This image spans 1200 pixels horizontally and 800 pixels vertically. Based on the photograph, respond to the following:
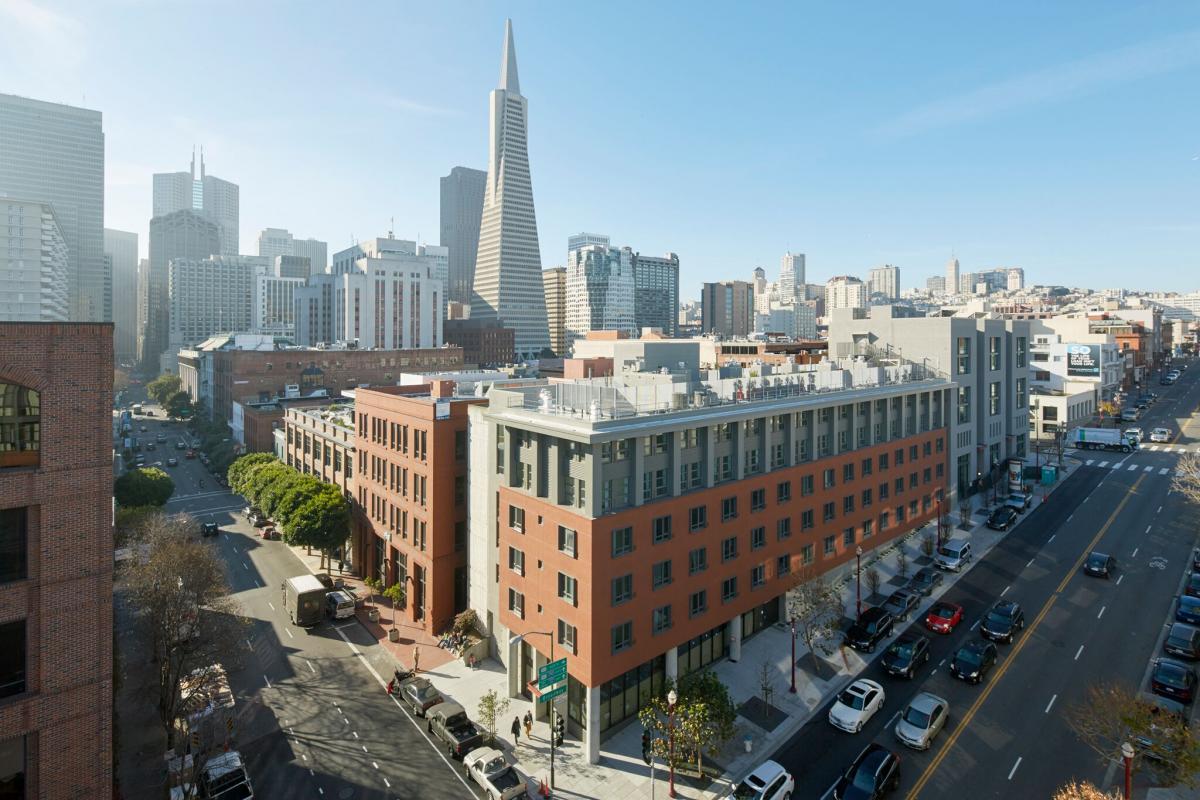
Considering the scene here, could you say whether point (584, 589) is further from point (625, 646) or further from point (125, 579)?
point (125, 579)

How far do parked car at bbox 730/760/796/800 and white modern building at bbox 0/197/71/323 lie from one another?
7957 inches

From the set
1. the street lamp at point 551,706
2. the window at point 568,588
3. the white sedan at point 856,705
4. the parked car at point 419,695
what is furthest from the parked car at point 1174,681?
the parked car at point 419,695

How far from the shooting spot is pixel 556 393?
119 feet

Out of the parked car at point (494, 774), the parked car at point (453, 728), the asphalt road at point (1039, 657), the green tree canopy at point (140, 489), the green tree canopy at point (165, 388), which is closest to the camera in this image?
the parked car at point (494, 774)

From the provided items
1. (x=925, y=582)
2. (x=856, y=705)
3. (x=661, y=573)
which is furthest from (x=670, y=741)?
(x=925, y=582)

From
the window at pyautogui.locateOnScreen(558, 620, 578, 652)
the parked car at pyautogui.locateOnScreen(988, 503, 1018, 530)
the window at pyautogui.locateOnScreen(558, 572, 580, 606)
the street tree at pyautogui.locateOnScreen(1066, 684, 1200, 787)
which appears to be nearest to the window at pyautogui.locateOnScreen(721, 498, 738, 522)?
the window at pyautogui.locateOnScreen(558, 572, 580, 606)

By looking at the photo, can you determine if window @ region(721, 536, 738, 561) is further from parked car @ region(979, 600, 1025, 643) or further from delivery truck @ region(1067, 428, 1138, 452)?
delivery truck @ region(1067, 428, 1138, 452)

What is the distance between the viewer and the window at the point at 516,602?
36.7 meters

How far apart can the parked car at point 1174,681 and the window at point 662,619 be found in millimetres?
26476

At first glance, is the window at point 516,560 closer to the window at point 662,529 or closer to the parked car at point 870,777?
the window at point 662,529

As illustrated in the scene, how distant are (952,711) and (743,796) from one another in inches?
587

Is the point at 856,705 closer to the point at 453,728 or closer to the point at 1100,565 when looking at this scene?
the point at 453,728

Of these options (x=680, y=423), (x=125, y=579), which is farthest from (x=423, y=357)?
(x=680, y=423)

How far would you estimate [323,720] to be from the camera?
34875mm
